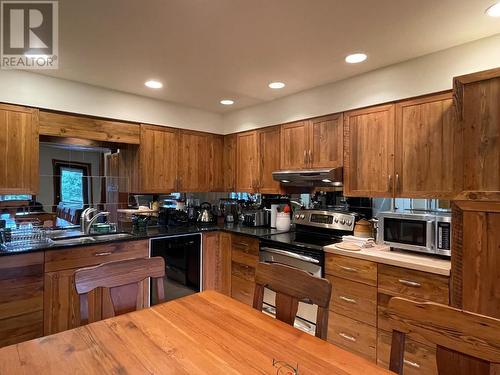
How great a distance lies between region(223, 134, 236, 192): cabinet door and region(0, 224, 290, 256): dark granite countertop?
53cm

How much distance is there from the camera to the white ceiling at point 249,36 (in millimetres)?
1596

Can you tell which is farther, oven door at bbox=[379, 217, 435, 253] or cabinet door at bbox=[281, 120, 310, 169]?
cabinet door at bbox=[281, 120, 310, 169]

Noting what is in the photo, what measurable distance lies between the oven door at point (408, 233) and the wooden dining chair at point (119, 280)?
1.64m

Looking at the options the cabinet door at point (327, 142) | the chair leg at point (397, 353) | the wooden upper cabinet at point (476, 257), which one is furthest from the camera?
the cabinet door at point (327, 142)

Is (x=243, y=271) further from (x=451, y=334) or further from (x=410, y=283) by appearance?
(x=451, y=334)

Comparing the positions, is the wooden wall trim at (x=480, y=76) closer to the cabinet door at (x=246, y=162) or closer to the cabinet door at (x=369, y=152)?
the cabinet door at (x=369, y=152)

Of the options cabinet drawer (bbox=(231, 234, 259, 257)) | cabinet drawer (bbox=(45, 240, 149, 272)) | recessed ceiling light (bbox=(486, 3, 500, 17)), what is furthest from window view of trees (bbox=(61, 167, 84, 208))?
recessed ceiling light (bbox=(486, 3, 500, 17))

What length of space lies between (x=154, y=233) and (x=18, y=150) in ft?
4.35

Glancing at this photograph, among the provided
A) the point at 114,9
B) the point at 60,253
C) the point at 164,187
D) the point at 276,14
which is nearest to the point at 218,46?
the point at 276,14

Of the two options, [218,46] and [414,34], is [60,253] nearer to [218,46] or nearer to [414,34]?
[218,46]

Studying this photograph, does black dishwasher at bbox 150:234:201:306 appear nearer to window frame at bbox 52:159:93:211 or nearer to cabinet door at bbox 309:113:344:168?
window frame at bbox 52:159:93:211

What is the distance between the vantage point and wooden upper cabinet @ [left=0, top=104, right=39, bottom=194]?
2.38 m

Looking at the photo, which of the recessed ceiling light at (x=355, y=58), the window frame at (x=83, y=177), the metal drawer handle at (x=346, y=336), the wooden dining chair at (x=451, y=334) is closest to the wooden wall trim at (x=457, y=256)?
the metal drawer handle at (x=346, y=336)

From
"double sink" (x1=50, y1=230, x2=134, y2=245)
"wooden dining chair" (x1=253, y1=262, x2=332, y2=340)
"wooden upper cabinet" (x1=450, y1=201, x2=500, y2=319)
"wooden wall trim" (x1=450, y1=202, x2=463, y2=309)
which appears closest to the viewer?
"wooden dining chair" (x1=253, y1=262, x2=332, y2=340)
